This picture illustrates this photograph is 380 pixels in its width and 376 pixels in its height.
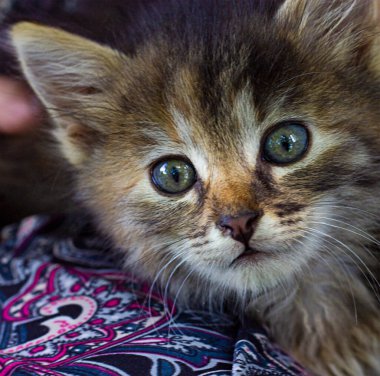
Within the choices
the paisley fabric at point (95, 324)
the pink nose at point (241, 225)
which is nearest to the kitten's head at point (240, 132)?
the pink nose at point (241, 225)

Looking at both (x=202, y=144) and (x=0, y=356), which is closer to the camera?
(x=0, y=356)

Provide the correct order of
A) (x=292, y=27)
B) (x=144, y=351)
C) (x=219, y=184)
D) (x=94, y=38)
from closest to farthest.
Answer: (x=144, y=351) → (x=219, y=184) → (x=292, y=27) → (x=94, y=38)

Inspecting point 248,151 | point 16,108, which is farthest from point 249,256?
point 16,108

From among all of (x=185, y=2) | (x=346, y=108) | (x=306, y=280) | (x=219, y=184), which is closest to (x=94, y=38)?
(x=185, y=2)

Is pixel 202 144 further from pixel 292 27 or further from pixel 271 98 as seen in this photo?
pixel 292 27

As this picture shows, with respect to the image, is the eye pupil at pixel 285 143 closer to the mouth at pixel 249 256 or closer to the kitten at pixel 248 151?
the kitten at pixel 248 151

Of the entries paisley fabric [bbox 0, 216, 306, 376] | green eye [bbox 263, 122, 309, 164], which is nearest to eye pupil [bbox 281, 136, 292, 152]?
green eye [bbox 263, 122, 309, 164]
